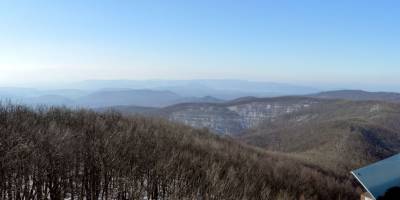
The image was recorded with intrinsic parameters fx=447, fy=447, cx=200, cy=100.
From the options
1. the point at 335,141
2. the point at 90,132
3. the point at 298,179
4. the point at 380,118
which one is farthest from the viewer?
the point at 380,118

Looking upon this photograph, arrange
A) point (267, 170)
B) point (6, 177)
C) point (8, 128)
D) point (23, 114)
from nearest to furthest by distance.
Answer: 1. point (6, 177)
2. point (8, 128)
3. point (23, 114)
4. point (267, 170)

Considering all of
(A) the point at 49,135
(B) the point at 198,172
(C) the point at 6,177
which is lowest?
(B) the point at 198,172

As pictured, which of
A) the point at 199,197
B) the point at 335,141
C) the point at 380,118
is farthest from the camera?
the point at 380,118

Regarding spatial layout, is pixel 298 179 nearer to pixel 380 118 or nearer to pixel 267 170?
pixel 267 170

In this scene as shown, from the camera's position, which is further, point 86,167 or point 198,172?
point 198,172

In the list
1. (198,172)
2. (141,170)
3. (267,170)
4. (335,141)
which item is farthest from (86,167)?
(335,141)

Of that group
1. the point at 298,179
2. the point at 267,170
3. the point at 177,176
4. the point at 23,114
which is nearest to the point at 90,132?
the point at 23,114

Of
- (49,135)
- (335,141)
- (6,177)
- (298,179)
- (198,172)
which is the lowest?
(335,141)

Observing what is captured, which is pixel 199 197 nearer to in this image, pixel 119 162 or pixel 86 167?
pixel 119 162

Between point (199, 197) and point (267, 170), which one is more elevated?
point (199, 197)
